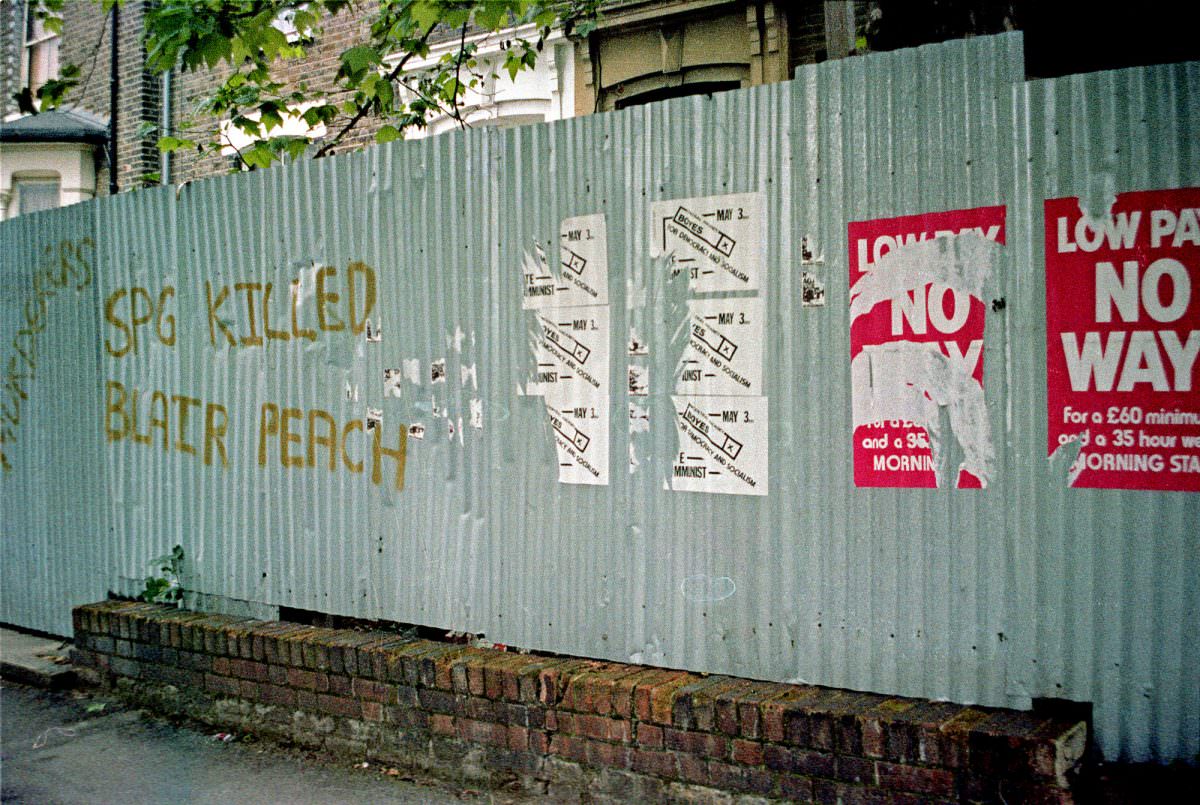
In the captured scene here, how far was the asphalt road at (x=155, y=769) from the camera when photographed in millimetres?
4828

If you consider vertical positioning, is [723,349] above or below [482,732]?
above

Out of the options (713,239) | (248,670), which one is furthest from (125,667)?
(713,239)

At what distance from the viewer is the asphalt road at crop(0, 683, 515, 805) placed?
4.83m

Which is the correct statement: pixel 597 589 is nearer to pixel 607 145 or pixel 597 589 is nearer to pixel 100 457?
pixel 607 145

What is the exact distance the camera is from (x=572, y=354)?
→ 181 inches

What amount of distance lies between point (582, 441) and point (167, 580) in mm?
3214

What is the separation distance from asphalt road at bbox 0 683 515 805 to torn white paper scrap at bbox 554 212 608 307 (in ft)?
7.03

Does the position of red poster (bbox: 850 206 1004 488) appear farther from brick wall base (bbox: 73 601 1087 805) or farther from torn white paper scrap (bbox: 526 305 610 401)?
torn white paper scrap (bbox: 526 305 610 401)

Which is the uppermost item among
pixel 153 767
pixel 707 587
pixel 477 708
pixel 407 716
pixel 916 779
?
pixel 707 587

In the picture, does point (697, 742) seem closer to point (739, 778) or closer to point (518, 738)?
point (739, 778)

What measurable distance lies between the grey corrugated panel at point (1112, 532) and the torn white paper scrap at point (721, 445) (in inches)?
37.1

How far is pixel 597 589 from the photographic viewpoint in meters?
4.55

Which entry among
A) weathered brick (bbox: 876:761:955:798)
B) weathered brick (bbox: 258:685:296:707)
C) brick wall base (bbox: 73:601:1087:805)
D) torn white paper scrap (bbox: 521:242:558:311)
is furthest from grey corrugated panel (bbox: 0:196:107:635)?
weathered brick (bbox: 876:761:955:798)

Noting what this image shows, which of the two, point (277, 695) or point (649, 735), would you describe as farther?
point (277, 695)
